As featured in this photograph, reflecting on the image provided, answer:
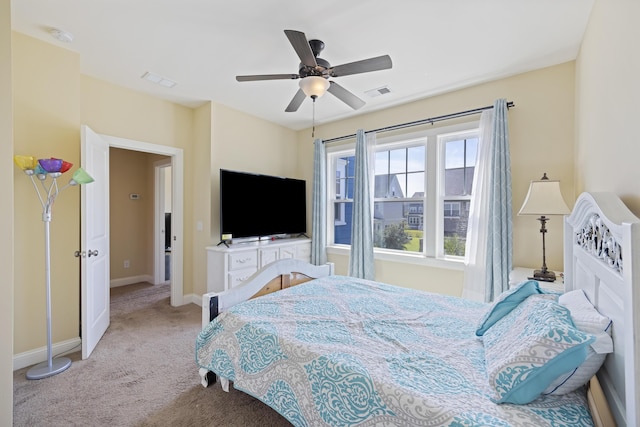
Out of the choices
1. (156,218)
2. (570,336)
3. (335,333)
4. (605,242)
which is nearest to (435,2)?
(605,242)

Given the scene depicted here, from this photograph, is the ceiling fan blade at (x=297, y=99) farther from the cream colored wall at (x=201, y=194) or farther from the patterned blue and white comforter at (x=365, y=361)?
the patterned blue and white comforter at (x=365, y=361)

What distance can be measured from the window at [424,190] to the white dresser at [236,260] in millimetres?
1404

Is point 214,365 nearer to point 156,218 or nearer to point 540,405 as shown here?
point 540,405

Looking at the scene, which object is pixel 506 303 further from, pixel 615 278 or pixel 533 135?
pixel 533 135

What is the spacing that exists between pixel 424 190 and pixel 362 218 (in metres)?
0.87

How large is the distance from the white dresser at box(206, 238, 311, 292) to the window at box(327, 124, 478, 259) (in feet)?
4.61

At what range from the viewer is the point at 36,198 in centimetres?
239

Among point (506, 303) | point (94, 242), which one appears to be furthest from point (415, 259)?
point (94, 242)

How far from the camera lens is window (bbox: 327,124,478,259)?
328 centimetres

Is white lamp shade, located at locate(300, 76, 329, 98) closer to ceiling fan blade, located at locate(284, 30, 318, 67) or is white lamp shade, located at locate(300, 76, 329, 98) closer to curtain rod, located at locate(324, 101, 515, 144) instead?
ceiling fan blade, located at locate(284, 30, 318, 67)

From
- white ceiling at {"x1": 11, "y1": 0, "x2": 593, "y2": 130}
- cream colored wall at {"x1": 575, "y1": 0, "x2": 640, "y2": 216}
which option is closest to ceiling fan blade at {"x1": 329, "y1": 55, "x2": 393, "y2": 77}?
white ceiling at {"x1": 11, "y1": 0, "x2": 593, "y2": 130}

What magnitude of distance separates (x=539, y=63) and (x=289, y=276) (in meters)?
3.07

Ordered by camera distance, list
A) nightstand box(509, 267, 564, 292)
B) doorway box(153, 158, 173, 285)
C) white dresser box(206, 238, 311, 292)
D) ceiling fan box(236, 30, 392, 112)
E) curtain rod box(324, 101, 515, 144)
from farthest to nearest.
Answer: doorway box(153, 158, 173, 285)
white dresser box(206, 238, 311, 292)
curtain rod box(324, 101, 515, 144)
nightstand box(509, 267, 564, 292)
ceiling fan box(236, 30, 392, 112)

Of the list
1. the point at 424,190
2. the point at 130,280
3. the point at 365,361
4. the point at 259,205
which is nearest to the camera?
the point at 365,361
